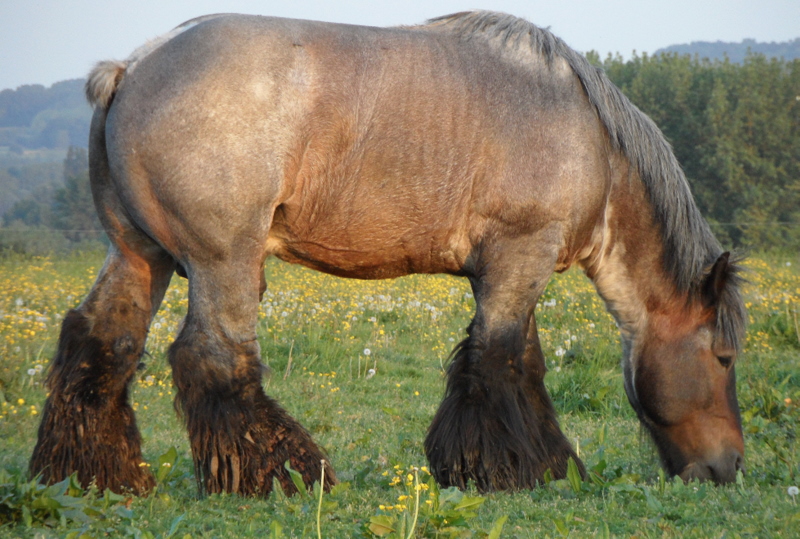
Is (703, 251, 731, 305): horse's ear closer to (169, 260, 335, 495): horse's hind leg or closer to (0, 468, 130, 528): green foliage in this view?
(169, 260, 335, 495): horse's hind leg

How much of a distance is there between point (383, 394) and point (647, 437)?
2.71 metres

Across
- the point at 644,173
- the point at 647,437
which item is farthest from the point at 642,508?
the point at 644,173

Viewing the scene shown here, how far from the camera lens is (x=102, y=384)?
3965 millimetres

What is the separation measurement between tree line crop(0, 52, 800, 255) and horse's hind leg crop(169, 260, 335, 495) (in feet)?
115

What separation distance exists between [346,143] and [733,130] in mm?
39487

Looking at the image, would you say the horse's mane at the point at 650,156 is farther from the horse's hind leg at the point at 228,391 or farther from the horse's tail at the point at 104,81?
the horse's hind leg at the point at 228,391

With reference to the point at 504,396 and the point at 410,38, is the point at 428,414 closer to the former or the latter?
the point at 504,396

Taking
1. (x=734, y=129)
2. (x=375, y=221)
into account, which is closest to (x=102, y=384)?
(x=375, y=221)

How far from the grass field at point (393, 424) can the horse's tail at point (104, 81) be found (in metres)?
1.46

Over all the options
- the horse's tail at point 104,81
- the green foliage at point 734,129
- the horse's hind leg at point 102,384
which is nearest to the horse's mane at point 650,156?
the horse's tail at point 104,81

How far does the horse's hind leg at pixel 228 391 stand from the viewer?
368 cm

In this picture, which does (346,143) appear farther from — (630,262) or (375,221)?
(630,262)

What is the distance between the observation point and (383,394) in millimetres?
6977

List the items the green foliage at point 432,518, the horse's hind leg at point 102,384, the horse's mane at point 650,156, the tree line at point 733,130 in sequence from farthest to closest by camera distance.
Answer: the tree line at point 733,130, the horse's mane at point 650,156, the horse's hind leg at point 102,384, the green foliage at point 432,518
